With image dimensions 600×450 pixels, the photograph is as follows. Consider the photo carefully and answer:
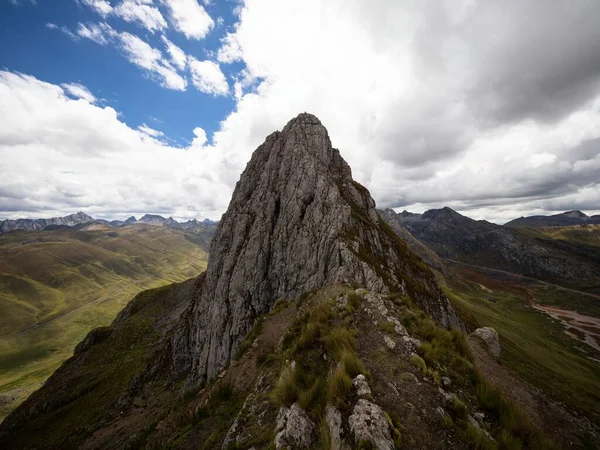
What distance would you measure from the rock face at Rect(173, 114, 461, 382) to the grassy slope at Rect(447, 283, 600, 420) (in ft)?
70.9

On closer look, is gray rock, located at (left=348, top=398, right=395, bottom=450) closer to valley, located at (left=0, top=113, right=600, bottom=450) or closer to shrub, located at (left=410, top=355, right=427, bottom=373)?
valley, located at (left=0, top=113, right=600, bottom=450)

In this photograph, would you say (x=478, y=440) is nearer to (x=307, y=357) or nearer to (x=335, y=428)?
(x=335, y=428)

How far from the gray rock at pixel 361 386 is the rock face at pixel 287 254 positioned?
22.6m

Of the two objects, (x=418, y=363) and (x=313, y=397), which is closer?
(x=313, y=397)

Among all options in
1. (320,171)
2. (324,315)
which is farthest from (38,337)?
(324,315)

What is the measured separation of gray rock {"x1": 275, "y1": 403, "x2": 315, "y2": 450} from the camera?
310 inches

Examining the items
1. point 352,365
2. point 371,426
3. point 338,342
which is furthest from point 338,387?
point 338,342

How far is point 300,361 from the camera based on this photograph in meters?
12.6

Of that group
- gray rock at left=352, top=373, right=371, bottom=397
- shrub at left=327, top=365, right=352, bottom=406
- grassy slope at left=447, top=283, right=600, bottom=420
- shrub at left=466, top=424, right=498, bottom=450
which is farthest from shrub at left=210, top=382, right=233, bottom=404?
grassy slope at left=447, top=283, right=600, bottom=420

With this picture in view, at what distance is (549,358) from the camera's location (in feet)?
254

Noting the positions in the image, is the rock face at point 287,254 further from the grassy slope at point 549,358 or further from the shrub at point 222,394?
the grassy slope at point 549,358

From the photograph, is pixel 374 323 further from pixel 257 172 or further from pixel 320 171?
pixel 257 172

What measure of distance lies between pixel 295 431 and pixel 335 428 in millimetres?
1302

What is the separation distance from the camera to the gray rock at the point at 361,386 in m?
8.87
